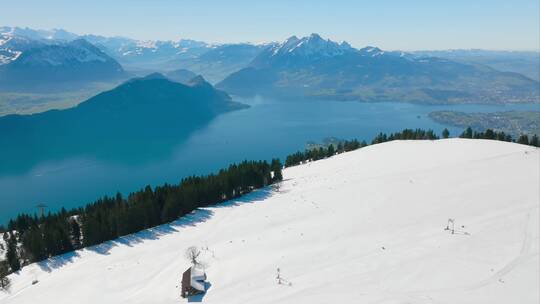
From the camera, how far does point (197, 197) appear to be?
6875 cm

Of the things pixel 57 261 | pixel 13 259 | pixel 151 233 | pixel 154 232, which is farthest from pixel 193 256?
pixel 13 259

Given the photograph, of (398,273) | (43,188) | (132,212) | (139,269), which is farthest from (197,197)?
(43,188)

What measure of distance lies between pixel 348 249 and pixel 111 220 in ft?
112

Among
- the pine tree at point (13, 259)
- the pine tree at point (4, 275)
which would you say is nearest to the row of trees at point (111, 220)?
the pine tree at point (13, 259)

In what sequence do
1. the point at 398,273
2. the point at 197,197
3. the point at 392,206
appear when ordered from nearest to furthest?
the point at 398,273, the point at 392,206, the point at 197,197

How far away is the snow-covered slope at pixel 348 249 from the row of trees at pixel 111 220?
255cm

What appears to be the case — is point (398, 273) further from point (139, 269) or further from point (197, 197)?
point (197, 197)

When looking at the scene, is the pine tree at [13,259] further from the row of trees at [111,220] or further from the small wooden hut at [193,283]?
the small wooden hut at [193,283]

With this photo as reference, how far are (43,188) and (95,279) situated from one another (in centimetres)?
14409

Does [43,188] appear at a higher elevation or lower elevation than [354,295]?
lower

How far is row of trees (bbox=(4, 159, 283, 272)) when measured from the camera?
5331 centimetres

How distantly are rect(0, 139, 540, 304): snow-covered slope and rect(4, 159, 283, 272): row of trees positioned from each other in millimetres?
2554

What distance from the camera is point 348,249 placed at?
42000 mm

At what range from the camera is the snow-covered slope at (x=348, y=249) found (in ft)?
111
